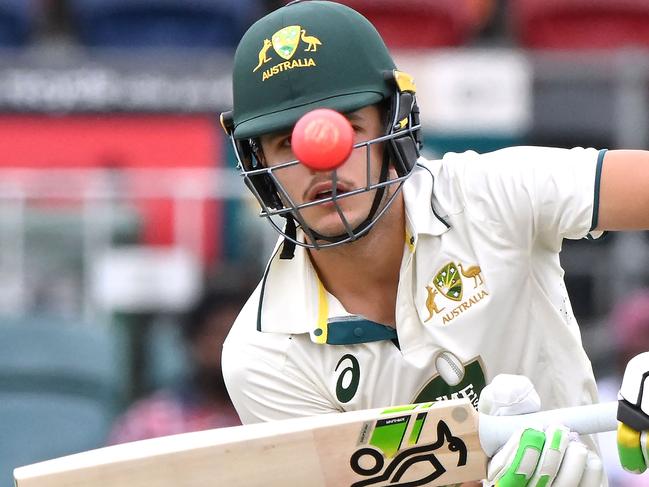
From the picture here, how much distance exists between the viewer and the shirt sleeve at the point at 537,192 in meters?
2.53

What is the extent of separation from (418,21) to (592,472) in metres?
3.81

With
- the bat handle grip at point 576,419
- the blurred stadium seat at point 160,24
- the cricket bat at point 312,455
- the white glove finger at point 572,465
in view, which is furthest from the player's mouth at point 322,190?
the blurred stadium seat at point 160,24

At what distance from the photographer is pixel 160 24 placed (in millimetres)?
5891

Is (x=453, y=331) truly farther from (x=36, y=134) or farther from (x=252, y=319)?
(x=36, y=134)

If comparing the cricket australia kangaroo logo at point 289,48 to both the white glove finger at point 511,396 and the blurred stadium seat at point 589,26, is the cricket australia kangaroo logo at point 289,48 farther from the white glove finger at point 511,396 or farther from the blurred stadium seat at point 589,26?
the blurred stadium seat at point 589,26

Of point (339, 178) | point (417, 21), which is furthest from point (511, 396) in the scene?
point (417, 21)

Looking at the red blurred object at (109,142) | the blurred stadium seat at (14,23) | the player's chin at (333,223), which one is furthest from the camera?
the blurred stadium seat at (14,23)

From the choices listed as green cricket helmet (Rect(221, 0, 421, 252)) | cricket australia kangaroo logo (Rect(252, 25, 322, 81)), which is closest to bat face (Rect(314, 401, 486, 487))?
green cricket helmet (Rect(221, 0, 421, 252))

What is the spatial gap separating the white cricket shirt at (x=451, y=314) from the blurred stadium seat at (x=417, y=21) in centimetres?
323

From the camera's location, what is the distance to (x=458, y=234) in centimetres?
267

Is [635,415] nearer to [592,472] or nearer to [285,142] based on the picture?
[592,472]

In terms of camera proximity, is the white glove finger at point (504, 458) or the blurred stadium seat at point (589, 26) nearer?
the white glove finger at point (504, 458)

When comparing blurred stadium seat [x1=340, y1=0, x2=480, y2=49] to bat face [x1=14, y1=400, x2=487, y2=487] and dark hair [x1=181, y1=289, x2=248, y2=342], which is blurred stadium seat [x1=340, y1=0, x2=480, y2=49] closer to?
dark hair [x1=181, y1=289, x2=248, y2=342]

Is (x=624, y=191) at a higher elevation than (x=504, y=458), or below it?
higher
